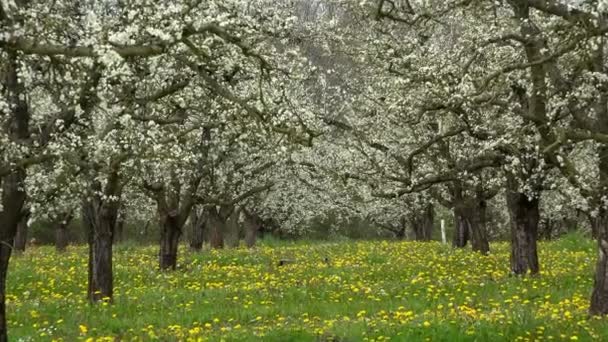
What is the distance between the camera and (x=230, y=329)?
13.1 metres

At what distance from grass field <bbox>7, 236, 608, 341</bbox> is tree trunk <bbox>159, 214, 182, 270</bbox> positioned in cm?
43

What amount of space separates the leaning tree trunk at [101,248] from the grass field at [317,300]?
47cm

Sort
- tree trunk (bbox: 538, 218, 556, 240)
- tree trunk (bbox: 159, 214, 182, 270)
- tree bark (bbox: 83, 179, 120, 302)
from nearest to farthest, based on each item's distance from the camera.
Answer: tree bark (bbox: 83, 179, 120, 302)
tree trunk (bbox: 159, 214, 182, 270)
tree trunk (bbox: 538, 218, 556, 240)

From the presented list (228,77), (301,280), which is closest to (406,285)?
(301,280)

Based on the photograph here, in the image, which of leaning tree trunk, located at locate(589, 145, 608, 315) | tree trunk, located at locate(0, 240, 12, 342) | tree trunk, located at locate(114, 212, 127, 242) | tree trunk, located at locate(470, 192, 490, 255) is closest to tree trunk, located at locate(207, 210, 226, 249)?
tree trunk, located at locate(114, 212, 127, 242)

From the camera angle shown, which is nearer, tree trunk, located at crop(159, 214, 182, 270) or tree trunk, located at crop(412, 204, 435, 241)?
tree trunk, located at crop(159, 214, 182, 270)

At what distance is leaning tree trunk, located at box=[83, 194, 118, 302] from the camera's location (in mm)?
17500

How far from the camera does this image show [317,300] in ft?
55.6

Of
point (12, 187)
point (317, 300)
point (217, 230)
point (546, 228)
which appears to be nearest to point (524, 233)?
point (317, 300)

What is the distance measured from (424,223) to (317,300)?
3551cm

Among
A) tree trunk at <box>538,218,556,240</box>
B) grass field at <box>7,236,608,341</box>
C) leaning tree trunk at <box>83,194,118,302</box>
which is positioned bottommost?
grass field at <box>7,236,608,341</box>

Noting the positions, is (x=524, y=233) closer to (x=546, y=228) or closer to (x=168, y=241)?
(x=168, y=241)

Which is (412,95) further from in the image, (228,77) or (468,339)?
(468,339)

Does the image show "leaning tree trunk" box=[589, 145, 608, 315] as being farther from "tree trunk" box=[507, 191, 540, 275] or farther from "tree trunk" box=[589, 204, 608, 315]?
"tree trunk" box=[507, 191, 540, 275]
